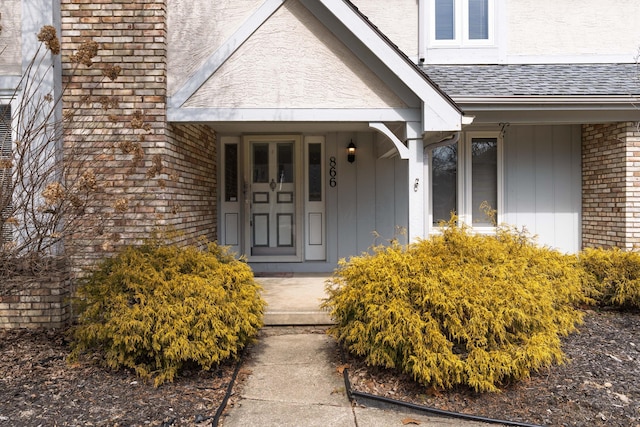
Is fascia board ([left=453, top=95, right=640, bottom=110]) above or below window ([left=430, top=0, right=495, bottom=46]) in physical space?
below

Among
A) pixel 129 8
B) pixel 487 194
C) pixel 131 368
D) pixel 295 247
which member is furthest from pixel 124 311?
pixel 487 194

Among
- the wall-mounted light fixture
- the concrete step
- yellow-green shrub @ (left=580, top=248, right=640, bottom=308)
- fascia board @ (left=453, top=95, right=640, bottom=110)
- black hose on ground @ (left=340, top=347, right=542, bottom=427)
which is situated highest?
fascia board @ (left=453, top=95, right=640, bottom=110)

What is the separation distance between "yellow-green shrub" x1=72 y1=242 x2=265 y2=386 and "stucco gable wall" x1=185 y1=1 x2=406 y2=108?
2.17 meters

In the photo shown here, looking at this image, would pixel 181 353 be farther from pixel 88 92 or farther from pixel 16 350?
pixel 88 92

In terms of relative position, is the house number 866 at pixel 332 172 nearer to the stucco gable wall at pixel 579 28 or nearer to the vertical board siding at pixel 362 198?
the vertical board siding at pixel 362 198

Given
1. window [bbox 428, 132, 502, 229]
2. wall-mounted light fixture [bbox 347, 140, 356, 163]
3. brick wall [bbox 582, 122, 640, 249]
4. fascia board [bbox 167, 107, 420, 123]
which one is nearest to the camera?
fascia board [bbox 167, 107, 420, 123]

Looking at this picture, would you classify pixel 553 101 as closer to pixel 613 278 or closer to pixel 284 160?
pixel 613 278

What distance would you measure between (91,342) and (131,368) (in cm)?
51

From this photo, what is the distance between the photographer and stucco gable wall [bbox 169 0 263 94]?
530 cm

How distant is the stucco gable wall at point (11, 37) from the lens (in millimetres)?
5109

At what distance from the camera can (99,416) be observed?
3.28 metres

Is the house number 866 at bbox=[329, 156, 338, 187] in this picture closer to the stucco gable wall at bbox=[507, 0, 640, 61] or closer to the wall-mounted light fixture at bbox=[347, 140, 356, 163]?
the wall-mounted light fixture at bbox=[347, 140, 356, 163]

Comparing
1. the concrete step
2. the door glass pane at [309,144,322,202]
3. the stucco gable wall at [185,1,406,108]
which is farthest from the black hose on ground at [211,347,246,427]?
the door glass pane at [309,144,322,202]

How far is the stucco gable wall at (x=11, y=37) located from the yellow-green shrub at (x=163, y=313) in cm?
287
